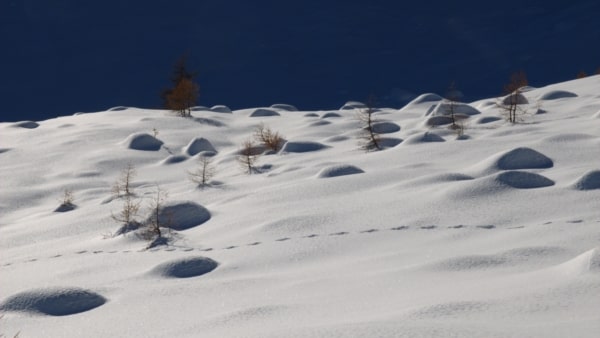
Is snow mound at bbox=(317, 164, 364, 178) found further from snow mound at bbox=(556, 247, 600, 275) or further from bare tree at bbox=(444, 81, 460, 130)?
snow mound at bbox=(556, 247, 600, 275)

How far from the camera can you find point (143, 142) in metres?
10.9

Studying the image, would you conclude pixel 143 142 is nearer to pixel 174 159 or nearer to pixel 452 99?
pixel 174 159

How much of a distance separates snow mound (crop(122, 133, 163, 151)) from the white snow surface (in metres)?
2.04

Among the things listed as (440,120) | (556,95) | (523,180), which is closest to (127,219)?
(523,180)

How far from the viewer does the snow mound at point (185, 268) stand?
4.10 metres

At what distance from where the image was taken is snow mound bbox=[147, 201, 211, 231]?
5.51 meters

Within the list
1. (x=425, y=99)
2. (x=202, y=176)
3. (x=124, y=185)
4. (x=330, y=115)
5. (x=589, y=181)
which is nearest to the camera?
(x=589, y=181)

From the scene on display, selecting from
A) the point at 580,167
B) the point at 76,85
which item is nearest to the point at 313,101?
the point at 76,85

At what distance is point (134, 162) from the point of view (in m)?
9.90

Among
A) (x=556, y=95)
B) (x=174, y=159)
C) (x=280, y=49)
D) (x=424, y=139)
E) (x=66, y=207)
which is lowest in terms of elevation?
(x=66, y=207)

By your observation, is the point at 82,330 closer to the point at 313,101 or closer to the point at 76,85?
the point at 313,101

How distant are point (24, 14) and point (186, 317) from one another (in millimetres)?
70737

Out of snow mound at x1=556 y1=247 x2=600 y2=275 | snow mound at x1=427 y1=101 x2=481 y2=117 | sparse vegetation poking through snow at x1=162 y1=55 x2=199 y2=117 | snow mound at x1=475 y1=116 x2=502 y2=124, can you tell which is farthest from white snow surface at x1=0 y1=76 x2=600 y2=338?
sparse vegetation poking through snow at x1=162 y1=55 x2=199 y2=117

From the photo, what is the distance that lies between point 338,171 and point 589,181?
2.19 metres
